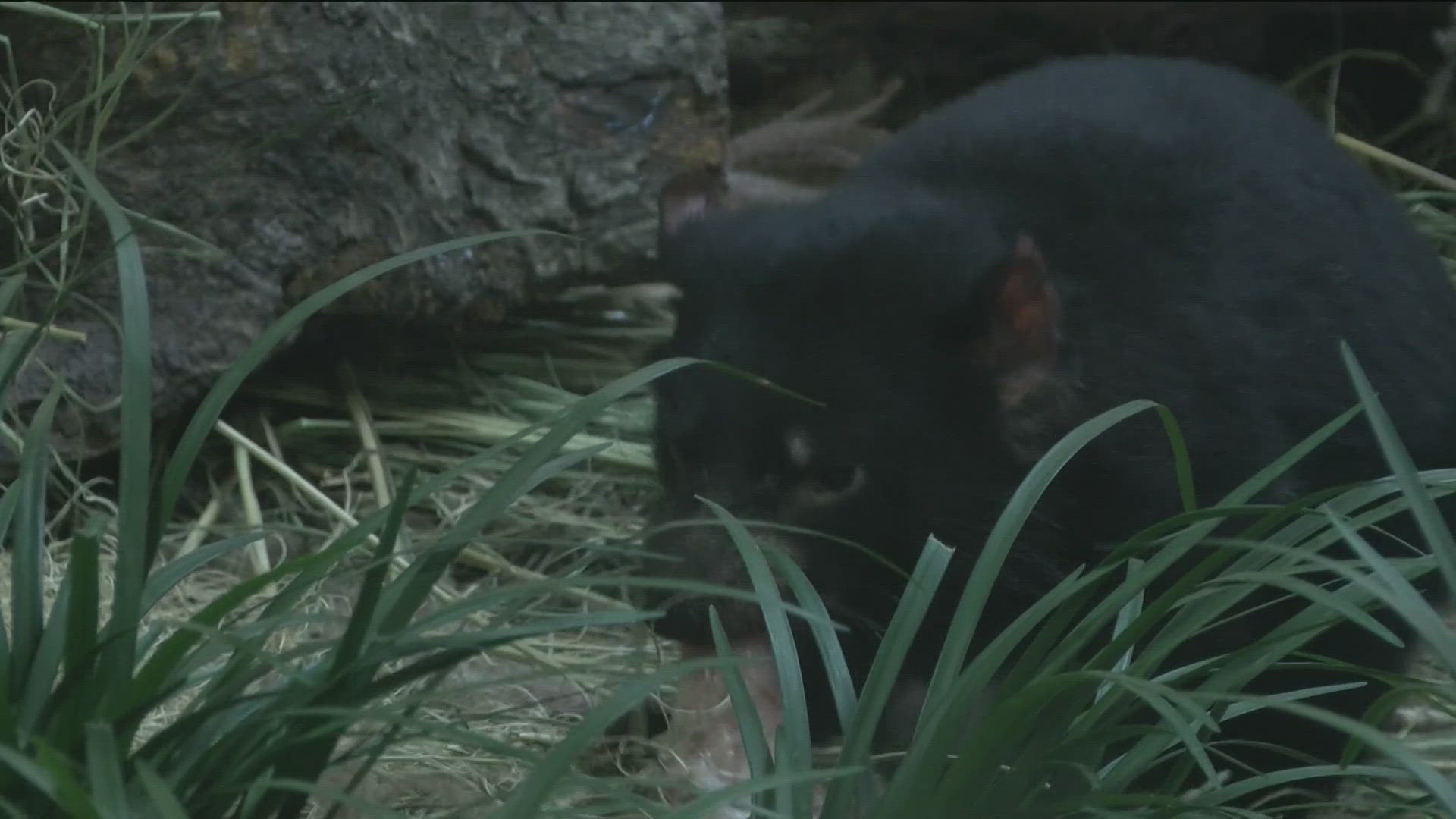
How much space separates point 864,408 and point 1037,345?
0.25 metres

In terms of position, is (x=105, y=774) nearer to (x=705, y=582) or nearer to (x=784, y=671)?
(x=784, y=671)

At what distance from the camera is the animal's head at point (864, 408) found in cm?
232

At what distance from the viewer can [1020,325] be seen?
233 cm

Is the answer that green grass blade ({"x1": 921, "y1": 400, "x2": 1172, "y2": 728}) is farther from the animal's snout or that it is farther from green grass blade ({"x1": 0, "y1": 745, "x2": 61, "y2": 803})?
green grass blade ({"x1": 0, "y1": 745, "x2": 61, "y2": 803})

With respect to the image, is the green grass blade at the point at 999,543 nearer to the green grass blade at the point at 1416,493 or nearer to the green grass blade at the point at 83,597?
the green grass blade at the point at 1416,493

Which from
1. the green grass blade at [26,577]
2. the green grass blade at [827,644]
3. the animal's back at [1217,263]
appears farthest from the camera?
the animal's back at [1217,263]

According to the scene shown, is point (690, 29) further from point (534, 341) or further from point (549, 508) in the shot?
point (549, 508)

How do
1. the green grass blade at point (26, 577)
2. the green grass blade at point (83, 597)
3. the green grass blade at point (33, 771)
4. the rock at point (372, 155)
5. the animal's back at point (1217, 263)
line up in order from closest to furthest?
the green grass blade at point (33, 771) → the green grass blade at point (83, 597) → the green grass blade at point (26, 577) → the animal's back at point (1217, 263) → the rock at point (372, 155)

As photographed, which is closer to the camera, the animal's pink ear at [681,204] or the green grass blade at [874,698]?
the green grass blade at [874,698]

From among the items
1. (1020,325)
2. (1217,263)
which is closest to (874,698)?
(1020,325)

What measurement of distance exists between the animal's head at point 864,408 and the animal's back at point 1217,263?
14 centimetres

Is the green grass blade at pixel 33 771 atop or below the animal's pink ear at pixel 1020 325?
below

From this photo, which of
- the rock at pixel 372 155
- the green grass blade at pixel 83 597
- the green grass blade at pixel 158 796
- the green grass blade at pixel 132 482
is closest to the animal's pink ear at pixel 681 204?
the rock at pixel 372 155

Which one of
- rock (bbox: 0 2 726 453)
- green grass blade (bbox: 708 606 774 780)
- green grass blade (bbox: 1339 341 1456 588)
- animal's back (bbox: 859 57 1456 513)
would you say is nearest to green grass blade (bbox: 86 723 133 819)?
green grass blade (bbox: 708 606 774 780)
